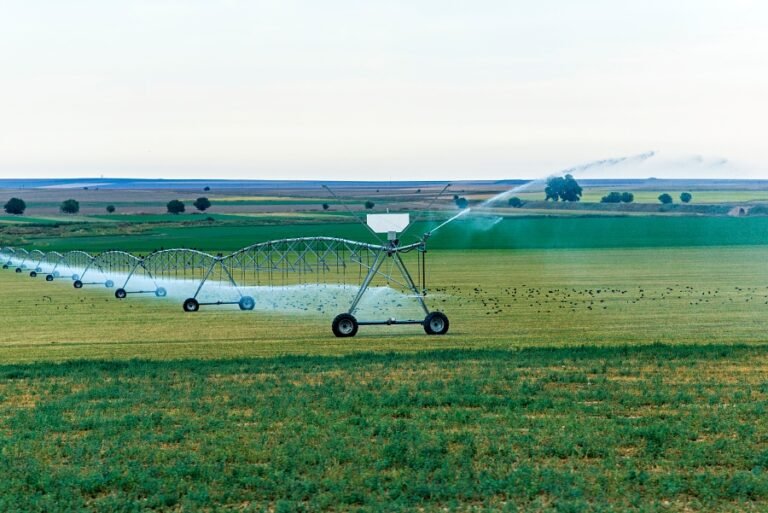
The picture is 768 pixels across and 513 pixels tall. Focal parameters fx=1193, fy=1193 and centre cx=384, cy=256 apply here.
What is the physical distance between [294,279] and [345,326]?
144 feet

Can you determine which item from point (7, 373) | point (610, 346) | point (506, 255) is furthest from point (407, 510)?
point (506, 255)

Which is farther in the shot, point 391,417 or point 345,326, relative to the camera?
point 345,326

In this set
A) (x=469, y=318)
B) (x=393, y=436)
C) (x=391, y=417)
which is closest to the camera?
(x=393, y=436)

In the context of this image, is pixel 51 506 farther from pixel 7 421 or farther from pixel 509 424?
pixel 509 424

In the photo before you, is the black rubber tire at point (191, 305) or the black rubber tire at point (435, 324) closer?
the black rubber tire at point (435, 324)

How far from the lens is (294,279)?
280 feet

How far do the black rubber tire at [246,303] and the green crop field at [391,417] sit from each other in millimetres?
9992

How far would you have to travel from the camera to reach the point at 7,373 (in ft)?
103

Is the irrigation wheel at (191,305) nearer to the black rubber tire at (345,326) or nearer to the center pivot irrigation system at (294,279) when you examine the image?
the center pivot irrigation system at (294,279)

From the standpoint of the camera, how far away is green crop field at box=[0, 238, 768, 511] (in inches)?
687

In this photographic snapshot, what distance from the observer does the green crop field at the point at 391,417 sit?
17.4 meters

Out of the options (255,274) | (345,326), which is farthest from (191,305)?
(255,274)

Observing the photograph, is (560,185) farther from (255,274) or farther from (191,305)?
(255,274)

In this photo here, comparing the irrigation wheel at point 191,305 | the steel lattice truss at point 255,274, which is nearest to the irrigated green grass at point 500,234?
the steel lattice truss at point 255,274
